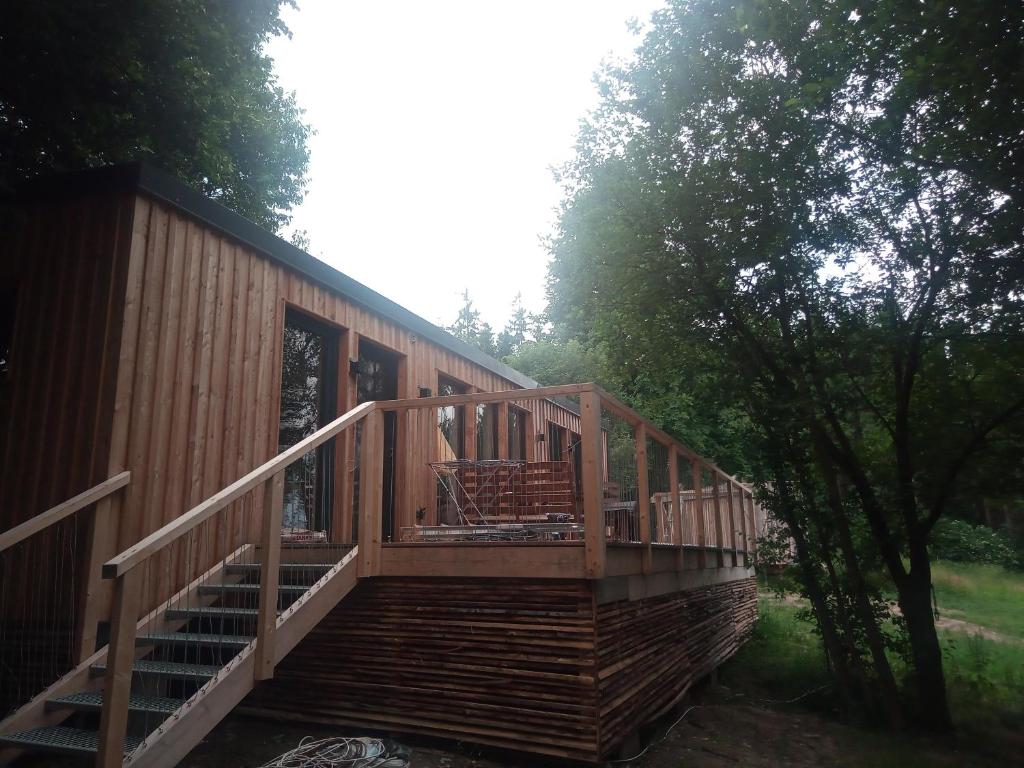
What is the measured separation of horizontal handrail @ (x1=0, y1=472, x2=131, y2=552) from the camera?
3.63 m

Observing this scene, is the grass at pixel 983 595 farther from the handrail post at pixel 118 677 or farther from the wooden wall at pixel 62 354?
the wooden wall at pixel 62 354

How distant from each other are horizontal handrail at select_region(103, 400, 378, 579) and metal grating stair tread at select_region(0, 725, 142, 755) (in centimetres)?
83

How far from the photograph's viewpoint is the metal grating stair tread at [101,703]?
336cm

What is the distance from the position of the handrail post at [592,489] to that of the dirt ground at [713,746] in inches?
54.4

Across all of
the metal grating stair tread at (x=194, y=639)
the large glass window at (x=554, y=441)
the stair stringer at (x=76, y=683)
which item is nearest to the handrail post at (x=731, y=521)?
the large glass window at (x=554, y=441)

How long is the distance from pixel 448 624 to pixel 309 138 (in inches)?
529

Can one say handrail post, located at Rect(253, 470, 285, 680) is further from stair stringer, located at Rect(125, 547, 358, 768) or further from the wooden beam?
the wooden beam

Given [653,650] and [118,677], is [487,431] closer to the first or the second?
[653,650]

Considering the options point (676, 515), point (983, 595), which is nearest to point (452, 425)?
point (676, 515)

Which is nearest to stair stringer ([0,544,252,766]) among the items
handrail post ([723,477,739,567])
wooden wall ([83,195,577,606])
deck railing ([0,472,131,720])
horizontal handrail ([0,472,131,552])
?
deck railing ([0,472,131,720])

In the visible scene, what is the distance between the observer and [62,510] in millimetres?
3898

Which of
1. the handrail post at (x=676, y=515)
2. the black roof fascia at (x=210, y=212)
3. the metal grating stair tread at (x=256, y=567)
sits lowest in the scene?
the metal grating stair tread at (x=256, y=567)

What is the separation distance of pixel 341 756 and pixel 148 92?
7994mm

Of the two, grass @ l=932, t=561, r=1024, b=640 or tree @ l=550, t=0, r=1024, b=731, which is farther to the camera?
grass @ l=932, t=561, r=1024, b=640
